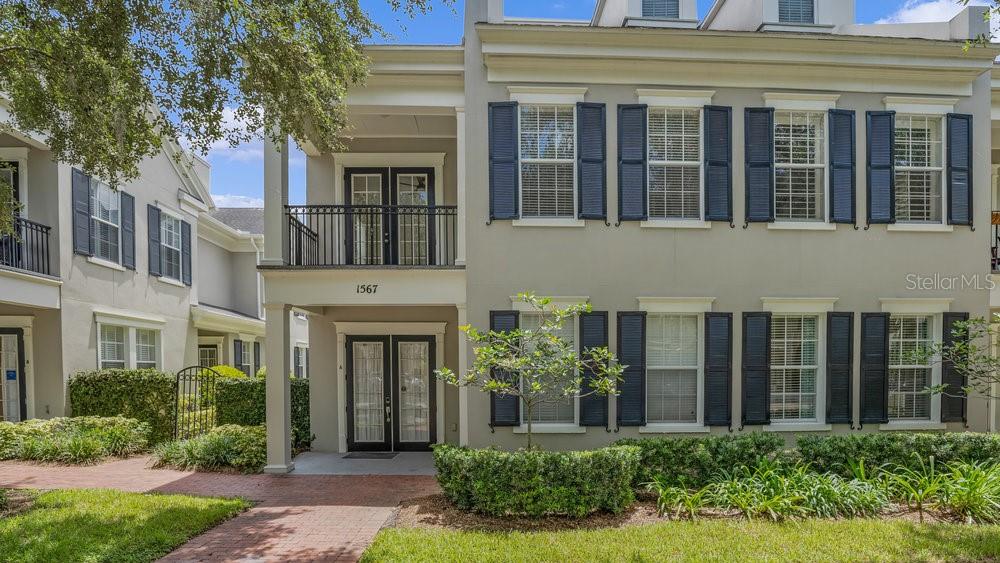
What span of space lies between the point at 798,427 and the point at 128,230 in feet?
50.9

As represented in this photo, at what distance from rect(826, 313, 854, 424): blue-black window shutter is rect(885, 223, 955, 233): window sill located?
1666 millimetres

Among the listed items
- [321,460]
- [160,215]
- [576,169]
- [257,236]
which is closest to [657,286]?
[576,169]

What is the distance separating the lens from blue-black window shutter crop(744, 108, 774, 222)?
31.7 feet

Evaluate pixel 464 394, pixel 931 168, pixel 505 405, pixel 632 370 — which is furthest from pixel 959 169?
pixel 464 394

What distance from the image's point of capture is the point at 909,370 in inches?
395

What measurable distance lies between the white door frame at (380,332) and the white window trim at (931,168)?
331 inches

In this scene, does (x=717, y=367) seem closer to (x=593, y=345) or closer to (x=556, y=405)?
(x=593, y=345)

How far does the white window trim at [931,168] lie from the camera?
985 centimetres

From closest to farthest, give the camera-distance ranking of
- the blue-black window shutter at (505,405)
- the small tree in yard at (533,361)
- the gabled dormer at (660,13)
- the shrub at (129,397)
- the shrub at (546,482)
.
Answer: the shrub at (546,482), the small tree in yard at (533,361), the blue-black window shutter at (505,405), the gabled dormer at (660,13), the shrub at (129,397)

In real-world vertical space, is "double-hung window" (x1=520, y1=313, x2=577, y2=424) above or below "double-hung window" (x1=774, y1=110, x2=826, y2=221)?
below

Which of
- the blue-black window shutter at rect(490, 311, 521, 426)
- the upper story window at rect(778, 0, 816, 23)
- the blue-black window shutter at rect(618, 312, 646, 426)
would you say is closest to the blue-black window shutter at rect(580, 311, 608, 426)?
the blue-black window shutter at rect(618, 312, 646, 426)

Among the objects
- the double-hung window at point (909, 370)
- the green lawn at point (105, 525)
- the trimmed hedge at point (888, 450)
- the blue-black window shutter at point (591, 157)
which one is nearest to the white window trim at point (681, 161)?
the blue-black window shutter at point (591, 157)

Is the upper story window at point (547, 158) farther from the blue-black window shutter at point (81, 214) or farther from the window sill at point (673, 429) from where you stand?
the blue-black window shutter at point (81, 214)

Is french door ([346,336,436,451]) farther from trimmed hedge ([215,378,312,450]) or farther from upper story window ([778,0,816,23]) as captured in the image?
upper story window ([778,0,816,23])
